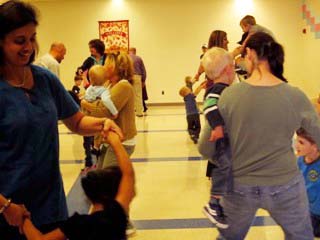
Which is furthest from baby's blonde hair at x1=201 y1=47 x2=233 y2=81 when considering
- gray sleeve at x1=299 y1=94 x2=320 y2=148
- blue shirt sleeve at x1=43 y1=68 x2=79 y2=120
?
blue shirt sleeve at x1=43 y1=68 x2=79 y2=120

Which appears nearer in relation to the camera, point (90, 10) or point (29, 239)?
point (29, 239)

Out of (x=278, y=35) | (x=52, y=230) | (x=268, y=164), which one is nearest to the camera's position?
(x=52, y=230)

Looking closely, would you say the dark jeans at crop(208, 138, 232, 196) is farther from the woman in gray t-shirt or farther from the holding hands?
the holding hands

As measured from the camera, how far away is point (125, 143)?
11.1 feet

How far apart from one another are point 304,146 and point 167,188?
187 cm

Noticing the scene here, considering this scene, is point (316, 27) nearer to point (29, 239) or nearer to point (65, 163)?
point (65, 163)

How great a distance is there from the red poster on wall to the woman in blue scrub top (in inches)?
461

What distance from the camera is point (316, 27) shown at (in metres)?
11.6

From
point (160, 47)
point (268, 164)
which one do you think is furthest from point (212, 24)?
point (268, 164)

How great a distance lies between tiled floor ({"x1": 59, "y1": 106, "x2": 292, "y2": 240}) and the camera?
3556 millimetres

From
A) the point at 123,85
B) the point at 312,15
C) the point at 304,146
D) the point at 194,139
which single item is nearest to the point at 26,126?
the point at 123,85

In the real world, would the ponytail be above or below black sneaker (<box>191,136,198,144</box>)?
above

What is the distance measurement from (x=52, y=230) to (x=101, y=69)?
103 inches

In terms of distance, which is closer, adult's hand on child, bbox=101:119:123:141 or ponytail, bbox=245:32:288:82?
adult's hand on child, bbox=101:119:123:141
